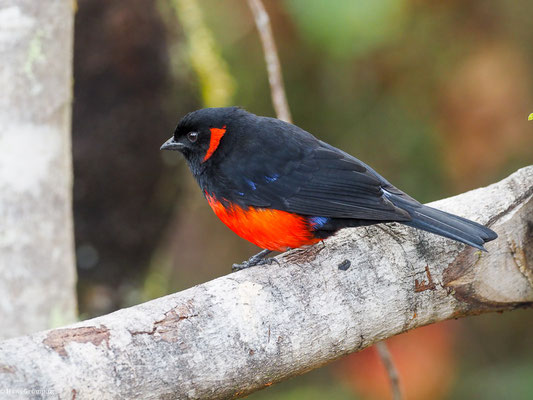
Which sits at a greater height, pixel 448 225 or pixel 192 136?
pixel 192 136

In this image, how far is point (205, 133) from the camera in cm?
312

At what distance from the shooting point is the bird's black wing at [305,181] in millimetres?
2727

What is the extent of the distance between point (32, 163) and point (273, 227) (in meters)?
1.07

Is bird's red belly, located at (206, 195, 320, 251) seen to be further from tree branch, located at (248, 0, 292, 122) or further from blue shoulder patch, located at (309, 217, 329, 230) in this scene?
tree branch, located at (248, 0, 292, 122)

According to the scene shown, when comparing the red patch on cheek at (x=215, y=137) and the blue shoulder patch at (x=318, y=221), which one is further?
the red patch on cheek at (x=215, y=137)

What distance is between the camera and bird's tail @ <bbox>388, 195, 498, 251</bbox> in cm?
238

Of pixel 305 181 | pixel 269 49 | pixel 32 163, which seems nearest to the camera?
pixel 305 181

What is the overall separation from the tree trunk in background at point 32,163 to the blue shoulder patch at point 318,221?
1.13 m

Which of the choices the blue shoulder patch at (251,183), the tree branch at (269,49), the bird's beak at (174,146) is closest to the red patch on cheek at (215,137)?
the bird's beak at (174,146)

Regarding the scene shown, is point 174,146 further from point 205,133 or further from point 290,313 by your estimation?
point 290,313

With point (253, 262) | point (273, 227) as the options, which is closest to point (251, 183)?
point (273, 227)

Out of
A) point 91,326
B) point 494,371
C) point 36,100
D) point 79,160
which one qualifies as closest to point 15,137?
point 36,100

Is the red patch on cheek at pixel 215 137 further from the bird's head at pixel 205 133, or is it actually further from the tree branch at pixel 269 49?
the tree branch at pixel 269 49

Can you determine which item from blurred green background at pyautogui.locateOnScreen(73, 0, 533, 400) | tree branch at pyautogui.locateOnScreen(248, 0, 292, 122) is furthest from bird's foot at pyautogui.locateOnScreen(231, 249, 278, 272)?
blurred green background at pyautogui.locateOnScreen(73, 0, 533, 400)
